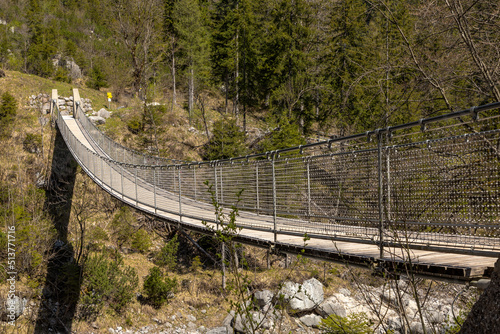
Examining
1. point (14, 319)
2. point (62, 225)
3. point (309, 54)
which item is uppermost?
point (309, 54)

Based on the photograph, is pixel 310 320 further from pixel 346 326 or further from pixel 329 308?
pixel 346 326

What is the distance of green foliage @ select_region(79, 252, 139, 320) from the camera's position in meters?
13.6

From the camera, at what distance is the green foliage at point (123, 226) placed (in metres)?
17.4

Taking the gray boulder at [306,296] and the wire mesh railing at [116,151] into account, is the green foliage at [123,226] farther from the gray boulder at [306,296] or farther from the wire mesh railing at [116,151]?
the gray boulder at [306,296]

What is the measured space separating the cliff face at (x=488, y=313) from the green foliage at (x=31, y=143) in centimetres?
2218

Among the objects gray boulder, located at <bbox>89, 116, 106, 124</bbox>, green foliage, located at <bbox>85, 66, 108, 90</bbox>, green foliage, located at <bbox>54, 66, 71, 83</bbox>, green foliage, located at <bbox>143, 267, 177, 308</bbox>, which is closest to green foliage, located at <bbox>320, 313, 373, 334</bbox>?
green foliage, located at <bbox>143, 267, 177, 308</bbox>

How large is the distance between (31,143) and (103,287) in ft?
35.6

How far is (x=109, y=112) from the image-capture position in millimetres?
24969

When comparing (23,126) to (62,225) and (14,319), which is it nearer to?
(62,225)

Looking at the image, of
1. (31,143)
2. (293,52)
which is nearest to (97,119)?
(31,143)

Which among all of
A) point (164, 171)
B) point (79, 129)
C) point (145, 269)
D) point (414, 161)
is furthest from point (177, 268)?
point (414, 161)

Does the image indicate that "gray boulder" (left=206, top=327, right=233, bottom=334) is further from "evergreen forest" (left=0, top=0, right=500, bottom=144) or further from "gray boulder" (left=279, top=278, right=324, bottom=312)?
"evergreen forest" (left=0, top=0, right=500, bottom=144)

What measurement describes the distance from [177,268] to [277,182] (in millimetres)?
12083

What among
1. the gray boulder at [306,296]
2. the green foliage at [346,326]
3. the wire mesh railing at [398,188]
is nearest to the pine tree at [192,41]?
the gray boulder at [306,296]
